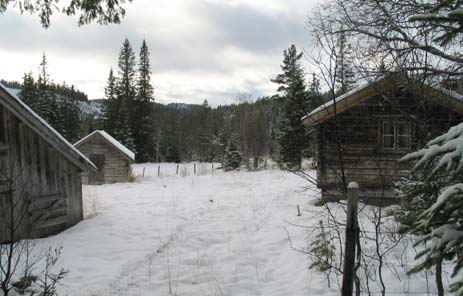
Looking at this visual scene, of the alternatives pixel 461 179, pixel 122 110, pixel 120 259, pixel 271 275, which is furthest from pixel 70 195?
pixel 122 110

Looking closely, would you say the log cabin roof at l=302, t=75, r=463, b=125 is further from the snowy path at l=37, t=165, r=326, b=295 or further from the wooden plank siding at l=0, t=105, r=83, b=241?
the wooden plank siding at l=0, t=105, r=83, b=241

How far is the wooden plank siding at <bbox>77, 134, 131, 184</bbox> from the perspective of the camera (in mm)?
27188

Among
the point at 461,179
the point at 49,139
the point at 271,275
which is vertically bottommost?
the point at 271,275

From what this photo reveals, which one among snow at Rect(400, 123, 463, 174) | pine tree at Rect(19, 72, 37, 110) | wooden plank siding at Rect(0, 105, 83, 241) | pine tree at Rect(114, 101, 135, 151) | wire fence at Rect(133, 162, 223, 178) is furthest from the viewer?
pine tree at Rect(114, 101, 135, 151)

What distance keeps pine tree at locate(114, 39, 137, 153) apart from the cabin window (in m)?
39.4

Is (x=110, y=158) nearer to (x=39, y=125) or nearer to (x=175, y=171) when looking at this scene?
(x=175, y=171)

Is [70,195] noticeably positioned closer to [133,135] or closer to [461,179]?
[461,179]

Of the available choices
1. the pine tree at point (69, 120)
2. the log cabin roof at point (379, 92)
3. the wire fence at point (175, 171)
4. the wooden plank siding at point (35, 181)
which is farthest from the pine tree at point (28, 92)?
the log cabin roof at point (379, 92)

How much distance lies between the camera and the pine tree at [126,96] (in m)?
47.5

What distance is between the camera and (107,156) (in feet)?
90.3

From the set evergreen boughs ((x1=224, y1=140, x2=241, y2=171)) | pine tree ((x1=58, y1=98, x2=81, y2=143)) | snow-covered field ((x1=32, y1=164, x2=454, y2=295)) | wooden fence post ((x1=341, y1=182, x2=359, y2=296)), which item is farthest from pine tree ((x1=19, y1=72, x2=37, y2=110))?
wooden fence post ((x1=341, y1=182, x2=359, y2=296))

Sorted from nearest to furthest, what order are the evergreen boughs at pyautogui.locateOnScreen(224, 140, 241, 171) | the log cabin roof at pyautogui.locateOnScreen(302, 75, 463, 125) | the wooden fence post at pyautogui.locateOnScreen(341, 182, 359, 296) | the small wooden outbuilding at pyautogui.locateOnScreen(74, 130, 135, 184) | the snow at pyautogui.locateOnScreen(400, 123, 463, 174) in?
1. the snow at pyautogui.locateOnScreen(400, 123, 463, 174)
2. the wooden fence post at pyautogui.locateOnScreen(341, 182, 359, 296)
3. the log cabin roof at pyautogui.locateOnScreen(302, 75, 463, 125)
4. the small wooden outbuilding at pyautogui.locateOnScreen(74, 130, 135, 184)
5. the evergreen boughs at pyautogui.locateOnScreen(224, 140, 241, 171)

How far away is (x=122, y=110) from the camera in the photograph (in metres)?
48.2

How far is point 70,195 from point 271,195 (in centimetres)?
967
